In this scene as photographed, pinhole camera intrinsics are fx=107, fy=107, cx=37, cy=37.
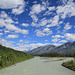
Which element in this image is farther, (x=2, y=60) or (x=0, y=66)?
(x=2, y=60)

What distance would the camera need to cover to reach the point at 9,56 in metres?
40.3

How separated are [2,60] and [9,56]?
10.8m

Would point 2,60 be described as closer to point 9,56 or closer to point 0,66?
point 0,66

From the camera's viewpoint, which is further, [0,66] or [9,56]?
[9,56]

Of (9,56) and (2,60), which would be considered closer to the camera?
(2,60)

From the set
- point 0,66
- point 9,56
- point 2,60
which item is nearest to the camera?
point 0,66

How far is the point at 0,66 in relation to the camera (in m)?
27.8

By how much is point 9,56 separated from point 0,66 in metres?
12.6

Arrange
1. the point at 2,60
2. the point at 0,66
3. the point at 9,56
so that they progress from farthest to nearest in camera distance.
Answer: the point at 9,56 → the point at 2,60 → the point at 0,66

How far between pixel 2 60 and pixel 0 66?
2.19 meters

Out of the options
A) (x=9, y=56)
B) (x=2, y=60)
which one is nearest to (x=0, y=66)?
(x=2, y=60)

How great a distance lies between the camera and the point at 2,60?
29.6 metres
